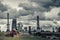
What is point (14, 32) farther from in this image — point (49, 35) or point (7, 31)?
point (49, 35)

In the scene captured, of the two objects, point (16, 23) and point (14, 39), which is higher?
point (16, 23)

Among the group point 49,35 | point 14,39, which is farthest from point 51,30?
point 14,39

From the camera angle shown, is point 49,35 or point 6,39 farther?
point 49,35

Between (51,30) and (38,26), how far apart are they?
2.88 ft

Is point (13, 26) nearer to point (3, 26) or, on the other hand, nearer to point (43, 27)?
point (3, 26)

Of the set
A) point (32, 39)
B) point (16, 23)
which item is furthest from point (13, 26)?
point (32, 39)

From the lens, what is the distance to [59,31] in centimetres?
1535

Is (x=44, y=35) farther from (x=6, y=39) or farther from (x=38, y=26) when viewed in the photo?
(x=6, y=39)

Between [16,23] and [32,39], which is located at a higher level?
[16,23]

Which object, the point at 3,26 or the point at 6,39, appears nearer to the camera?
the point at 6,39

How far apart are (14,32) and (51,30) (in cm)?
247

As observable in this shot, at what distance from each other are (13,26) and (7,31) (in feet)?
1.87


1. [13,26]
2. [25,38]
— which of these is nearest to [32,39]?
[25,38]

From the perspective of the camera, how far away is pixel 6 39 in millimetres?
13461
